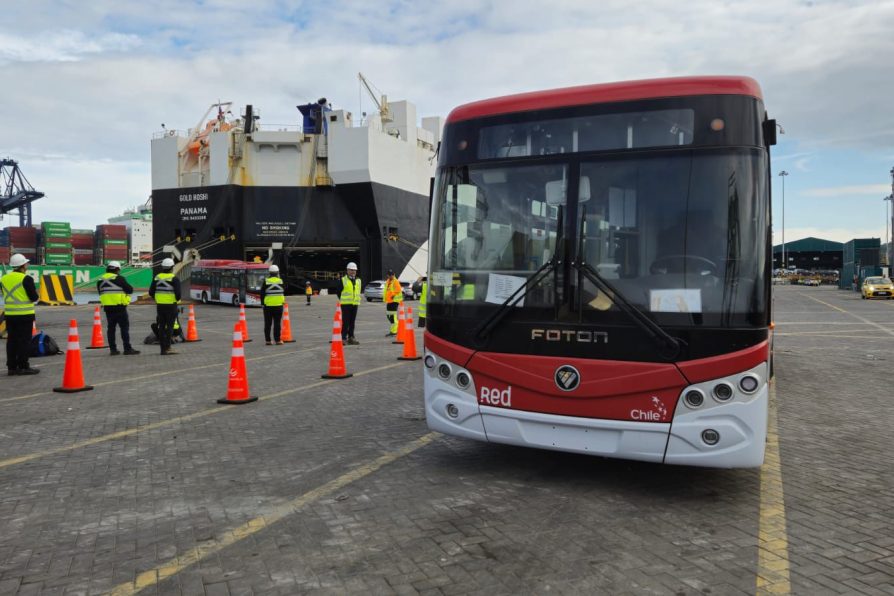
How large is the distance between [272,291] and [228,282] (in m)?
21.6

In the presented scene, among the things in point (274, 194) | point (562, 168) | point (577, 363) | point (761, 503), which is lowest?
point (761, 503)

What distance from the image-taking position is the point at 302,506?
4.43 meters

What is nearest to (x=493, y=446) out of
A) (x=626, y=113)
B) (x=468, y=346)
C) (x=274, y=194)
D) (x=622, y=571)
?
(x=468, y=346)

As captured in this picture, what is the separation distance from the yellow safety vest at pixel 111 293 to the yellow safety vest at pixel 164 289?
61cm

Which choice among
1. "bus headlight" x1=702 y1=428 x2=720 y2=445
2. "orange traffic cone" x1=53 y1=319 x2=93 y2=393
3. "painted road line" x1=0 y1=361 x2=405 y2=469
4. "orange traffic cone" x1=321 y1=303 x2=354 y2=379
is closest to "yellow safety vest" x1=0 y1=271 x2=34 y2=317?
"orange traffic cone" x1=53 y1=319 x2=93 y2=393

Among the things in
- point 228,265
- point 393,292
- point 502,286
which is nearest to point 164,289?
point 393,292

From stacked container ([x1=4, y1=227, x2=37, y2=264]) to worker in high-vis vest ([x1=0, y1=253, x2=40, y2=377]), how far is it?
92747 millimetres

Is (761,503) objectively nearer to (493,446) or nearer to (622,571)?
(622,571)

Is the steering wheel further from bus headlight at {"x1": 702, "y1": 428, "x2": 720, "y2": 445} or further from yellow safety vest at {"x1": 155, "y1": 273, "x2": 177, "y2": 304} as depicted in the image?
yellow safety vest at {"x1": 155, "y1": 273, "x2": 177, "y2": 304}

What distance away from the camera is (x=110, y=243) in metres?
93.4

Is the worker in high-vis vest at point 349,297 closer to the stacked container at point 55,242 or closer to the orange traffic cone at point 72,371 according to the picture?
the orange traffic cone at point 72,371

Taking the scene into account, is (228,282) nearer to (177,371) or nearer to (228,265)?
(228,265)

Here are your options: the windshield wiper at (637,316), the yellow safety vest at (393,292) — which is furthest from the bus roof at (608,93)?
the yellow safety vest at (393,292)

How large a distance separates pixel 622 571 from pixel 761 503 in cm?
169
